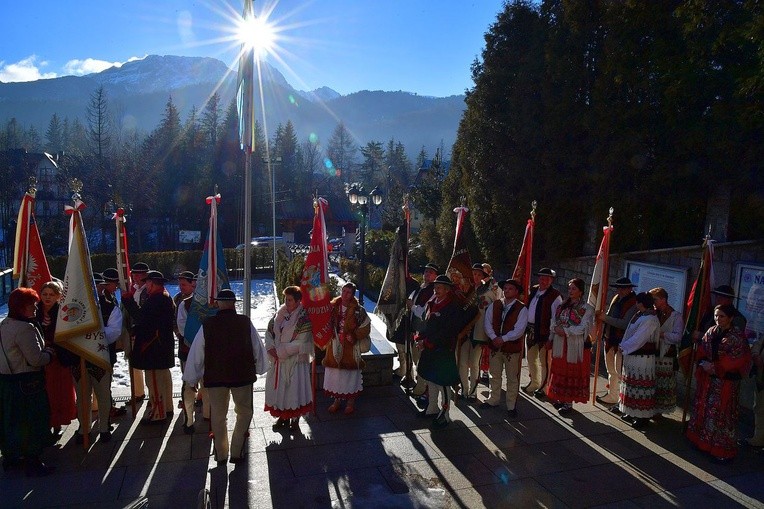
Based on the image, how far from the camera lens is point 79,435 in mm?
6043

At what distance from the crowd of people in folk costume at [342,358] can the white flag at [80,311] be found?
9.0 inches

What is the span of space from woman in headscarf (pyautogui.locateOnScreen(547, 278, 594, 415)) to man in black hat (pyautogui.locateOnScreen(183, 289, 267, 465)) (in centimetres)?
419

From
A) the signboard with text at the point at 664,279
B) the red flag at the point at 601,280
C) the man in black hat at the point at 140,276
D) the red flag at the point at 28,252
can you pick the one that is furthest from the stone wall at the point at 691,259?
the red flag at the point at 28,252

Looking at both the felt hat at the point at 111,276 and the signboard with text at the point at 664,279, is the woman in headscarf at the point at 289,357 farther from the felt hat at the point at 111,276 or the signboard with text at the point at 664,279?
the signboard with text at the point at 664,279

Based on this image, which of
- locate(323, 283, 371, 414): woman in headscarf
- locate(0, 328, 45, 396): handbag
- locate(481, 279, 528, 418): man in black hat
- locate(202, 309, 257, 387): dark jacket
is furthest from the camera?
locate(481, 279, 528, 418): man in black hat

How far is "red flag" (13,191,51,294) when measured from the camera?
668 cm

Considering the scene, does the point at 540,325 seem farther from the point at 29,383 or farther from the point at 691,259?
the point at 29,383

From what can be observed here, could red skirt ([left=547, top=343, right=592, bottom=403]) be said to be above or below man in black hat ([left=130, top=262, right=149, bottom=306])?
below

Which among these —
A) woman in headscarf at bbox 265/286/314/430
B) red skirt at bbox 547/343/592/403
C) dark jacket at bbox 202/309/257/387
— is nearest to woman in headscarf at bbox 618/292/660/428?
red skirt at bbox 547/343/592/403

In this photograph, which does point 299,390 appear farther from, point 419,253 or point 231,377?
point 419,253

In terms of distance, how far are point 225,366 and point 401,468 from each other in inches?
85.8

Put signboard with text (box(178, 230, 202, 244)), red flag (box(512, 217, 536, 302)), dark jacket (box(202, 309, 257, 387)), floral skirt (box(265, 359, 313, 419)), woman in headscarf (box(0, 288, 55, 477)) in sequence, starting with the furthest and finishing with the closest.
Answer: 1. signboard with text (box(178, 230, 202, 244))
2. red flag (box(512, 217, 536, 302))
3. floral skirt (box(265, 359, 313, 419))
4. dark jacket (box(202, 309, 257, 387))
5. woman in headscarf (box(0, 288, 55, 477))

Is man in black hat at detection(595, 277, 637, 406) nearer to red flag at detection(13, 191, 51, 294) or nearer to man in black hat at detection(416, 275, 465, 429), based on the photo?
man in black hat at detection(416, 275, 465, 429)

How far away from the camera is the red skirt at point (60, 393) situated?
19.4 ft
